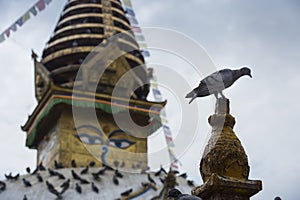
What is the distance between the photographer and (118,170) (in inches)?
591

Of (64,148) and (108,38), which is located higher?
(108,38)

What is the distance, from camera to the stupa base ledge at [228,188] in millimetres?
4227

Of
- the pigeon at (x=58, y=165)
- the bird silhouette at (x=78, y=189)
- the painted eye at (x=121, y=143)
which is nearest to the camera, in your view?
the bird silhouette at (x=78, y=189)

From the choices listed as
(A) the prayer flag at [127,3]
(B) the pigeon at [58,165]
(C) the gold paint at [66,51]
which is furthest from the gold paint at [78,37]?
(B) the pigeon at [58,165]

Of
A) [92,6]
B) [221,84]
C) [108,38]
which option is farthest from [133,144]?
[221,84]

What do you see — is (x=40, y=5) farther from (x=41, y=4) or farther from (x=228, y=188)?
Answer: (x=228, y=188)

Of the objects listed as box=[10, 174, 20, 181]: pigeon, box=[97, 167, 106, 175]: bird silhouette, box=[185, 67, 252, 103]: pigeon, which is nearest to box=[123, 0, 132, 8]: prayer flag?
box=[97, 167, 106, 175]: bird silhouette

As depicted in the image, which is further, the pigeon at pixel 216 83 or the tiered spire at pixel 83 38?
the tiered spire at pixel 83 38

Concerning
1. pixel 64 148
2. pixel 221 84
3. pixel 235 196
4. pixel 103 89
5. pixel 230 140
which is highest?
pixel 103 89

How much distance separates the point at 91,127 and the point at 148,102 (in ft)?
7.08

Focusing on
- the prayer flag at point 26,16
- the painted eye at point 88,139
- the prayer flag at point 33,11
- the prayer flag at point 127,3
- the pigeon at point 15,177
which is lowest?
the pigeon at point 15,177

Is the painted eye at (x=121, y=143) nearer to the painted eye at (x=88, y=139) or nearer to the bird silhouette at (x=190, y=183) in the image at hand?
the painted eye at (x=88, y=139)

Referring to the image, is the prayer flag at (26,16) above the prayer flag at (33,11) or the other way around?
the other way around

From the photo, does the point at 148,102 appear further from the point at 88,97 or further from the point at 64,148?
the point at 64,148
